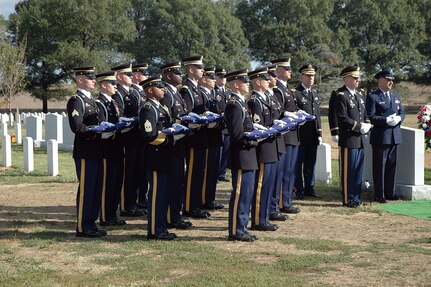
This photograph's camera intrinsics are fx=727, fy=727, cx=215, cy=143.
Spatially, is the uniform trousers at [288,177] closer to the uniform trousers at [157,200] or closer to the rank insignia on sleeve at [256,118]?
the rank insignia on sleeve at [256,118]

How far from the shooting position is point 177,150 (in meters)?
8.42

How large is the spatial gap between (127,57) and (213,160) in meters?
46.3

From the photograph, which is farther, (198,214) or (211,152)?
(211,152)

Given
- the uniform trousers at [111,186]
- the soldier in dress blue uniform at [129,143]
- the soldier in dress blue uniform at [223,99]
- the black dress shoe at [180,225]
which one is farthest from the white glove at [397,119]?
the uniform trousers at [111,186]

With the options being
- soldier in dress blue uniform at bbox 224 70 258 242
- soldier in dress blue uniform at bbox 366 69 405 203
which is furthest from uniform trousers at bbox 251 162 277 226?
soldier in dress blue uniform at bbox 366 69 405 203

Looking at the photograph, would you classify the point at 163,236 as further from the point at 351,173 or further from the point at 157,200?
the point at 351,173

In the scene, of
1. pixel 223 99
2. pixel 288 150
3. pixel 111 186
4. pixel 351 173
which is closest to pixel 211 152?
pixel 288 150

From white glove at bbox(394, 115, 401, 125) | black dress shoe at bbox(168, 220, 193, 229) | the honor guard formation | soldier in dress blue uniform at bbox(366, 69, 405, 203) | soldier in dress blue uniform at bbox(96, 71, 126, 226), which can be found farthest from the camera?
soldier in dress blue uniform at bbox(366, 69, 405, 203)

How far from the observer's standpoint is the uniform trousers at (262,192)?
8484mm

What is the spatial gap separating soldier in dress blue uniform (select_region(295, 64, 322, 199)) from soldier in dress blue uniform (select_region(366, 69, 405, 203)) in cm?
84

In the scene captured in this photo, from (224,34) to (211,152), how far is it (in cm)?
4686

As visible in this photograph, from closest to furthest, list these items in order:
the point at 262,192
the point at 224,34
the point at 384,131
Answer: the point at 262,192
the point at 384,131
the point at 224,34

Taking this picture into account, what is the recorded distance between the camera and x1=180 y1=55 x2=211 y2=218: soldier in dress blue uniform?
984 cm

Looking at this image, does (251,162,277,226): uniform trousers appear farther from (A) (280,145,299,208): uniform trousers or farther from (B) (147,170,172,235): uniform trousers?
(A) (280,145,299,208): uniform trousers
